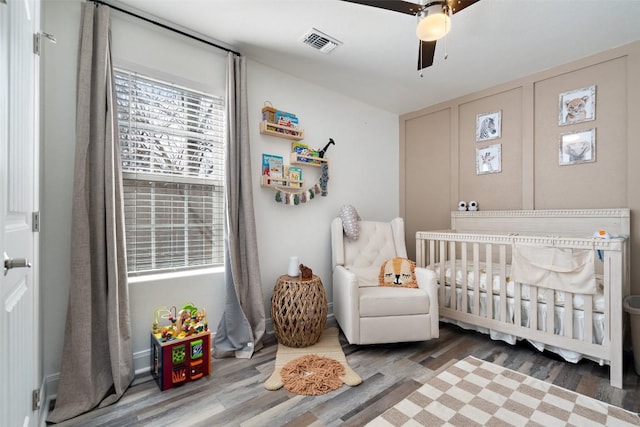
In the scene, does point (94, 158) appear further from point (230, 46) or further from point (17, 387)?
point (230, 46)

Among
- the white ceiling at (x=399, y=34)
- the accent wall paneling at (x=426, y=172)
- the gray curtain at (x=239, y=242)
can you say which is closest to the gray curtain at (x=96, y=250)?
the white ceiling at (x=399, y=34)

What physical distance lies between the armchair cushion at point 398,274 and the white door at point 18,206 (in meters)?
2.25

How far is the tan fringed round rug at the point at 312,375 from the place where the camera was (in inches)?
70.6

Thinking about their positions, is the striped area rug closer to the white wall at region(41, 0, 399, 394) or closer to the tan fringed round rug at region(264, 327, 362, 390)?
the tan fringed round rug at region(264, 327, 362, 390)

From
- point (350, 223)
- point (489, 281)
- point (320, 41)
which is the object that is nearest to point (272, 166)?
point (350, 223)

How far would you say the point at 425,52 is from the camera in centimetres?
185

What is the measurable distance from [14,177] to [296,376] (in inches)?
67.9

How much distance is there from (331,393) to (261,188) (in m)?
1.67

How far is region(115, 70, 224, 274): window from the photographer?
79.3 inches

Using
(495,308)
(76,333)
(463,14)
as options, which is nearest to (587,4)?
(463,14)

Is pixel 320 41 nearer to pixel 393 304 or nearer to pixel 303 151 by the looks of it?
pixel 303 151

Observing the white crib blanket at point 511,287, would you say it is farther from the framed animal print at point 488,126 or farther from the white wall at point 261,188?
the framed animal print at point 488,126

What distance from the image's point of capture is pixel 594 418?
1506 mm

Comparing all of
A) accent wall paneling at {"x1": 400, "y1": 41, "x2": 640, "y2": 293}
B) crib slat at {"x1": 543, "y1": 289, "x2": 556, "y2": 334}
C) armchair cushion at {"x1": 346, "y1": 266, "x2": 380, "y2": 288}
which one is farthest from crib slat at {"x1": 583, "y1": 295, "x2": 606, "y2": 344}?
armchair cushion at {"x1": 346, "y1": 266, "x2": 380, "y2": 288}
